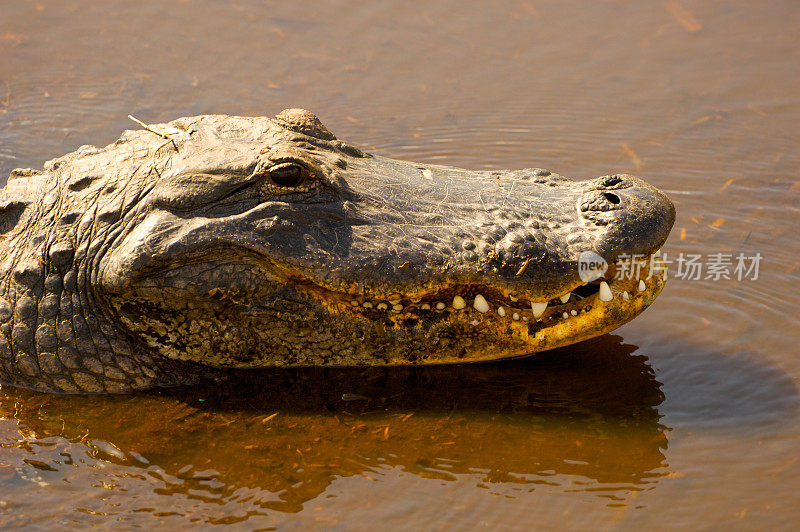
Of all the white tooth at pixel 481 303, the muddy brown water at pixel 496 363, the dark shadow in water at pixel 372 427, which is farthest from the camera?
the white tooth at pixel 481 303

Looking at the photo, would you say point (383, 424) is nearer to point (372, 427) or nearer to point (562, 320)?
point (372, 427)

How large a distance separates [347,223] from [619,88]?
13.8 ft

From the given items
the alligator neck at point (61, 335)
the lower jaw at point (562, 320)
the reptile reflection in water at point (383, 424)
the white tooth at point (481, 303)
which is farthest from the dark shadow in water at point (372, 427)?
the white tooth at point (481, 303)

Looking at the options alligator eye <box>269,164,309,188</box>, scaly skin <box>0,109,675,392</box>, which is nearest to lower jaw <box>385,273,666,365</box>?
scaly skin <box>0,109,675,392</box>

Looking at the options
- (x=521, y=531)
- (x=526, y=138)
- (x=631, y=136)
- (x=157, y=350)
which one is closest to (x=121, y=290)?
(x=157, y=350)

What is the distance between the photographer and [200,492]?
3.86 metres

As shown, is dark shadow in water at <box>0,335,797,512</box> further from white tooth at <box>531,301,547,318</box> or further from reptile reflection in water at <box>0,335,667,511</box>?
white tooth at <box>531,301,547,318</box>

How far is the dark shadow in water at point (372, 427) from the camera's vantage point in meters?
3.91

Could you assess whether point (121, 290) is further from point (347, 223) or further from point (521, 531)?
point (521, 531)

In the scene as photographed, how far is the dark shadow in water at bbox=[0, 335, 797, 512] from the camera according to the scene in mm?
3912

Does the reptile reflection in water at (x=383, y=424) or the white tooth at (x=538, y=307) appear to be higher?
the white tooth at (x=538, y=307)

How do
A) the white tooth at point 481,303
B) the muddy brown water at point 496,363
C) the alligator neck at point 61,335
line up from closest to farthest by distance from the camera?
1. the muddy brown water at point 496,363
2. the white tooth at point 481,303
3. the alligator neck at point 61,335

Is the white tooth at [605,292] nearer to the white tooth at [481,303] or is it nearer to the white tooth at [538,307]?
the white tooth at [538,307]

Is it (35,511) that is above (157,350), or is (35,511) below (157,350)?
below
